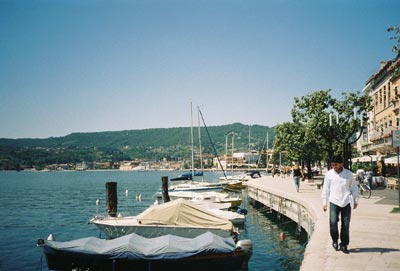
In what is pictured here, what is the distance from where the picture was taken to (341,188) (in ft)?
29.5

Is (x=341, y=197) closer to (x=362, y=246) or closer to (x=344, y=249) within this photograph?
(x=344, y=249)

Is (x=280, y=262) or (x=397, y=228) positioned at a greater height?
(x=397, y=228)

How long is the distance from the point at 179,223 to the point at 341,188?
914 cm

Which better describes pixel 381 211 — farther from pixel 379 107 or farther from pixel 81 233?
pixel 379 107

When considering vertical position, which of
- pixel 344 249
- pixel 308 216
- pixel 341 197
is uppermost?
pixel 341 197

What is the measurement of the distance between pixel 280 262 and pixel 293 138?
25243 mm

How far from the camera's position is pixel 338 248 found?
30.8 feet

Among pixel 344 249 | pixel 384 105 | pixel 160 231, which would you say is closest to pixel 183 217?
pixel 160 231

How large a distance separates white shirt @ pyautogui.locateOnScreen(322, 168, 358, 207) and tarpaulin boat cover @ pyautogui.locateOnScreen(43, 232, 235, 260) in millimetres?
4377

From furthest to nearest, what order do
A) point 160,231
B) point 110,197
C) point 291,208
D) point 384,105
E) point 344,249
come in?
point 384,105
point 110,197
point 291,208
point 160,231
point 344,249

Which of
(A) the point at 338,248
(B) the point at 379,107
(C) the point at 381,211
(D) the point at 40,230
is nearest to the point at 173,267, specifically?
(A) the point at 338,248

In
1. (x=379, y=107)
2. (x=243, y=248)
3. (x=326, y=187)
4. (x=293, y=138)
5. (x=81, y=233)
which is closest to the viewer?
(x=326, y=187)

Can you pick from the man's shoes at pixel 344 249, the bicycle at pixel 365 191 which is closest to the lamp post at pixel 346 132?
the bicycle at pixel 365 191

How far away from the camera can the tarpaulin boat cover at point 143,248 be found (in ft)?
37.4
